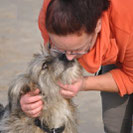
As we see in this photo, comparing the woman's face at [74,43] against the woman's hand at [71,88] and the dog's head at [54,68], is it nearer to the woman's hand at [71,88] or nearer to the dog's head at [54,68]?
the dog's head at [54,68]

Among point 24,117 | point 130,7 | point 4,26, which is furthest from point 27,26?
point 130,7

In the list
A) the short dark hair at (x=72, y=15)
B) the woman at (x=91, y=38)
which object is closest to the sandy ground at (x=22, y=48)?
the woman at (x=91, y=38)

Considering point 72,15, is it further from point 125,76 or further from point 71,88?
point 125,76

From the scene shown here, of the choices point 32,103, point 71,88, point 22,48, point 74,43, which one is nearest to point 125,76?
point 71,88

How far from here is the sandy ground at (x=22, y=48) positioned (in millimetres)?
3499

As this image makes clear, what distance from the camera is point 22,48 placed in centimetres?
475

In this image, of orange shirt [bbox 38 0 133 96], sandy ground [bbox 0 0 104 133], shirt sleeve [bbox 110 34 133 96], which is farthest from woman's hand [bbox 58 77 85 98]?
sandy ground [bbox 0 0 104 133]

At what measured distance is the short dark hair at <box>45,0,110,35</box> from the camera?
1.56 m

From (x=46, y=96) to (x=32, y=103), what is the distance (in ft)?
0.42

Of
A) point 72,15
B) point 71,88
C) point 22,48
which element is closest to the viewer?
point 72,15

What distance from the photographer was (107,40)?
1.82 metres

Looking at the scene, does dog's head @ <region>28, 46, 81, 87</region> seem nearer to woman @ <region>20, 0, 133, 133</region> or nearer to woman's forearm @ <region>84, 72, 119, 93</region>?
woman @ <region>20, 0, 133, 133</region>

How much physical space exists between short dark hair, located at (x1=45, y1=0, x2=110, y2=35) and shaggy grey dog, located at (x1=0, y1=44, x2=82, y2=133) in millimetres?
290

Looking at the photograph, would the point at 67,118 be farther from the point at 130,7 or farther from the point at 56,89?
the point at 130,7
